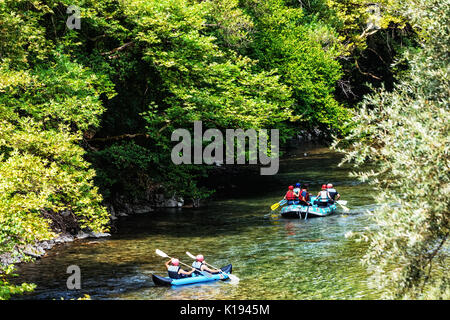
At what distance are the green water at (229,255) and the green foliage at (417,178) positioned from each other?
4419mm

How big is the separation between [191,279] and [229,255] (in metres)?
3.27

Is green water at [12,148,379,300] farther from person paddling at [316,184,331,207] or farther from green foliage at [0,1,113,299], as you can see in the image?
green foliage at [0,1,113,299]

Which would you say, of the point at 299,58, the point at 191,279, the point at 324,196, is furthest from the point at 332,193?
the point at 191,279

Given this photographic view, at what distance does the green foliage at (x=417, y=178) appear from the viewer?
8820mm

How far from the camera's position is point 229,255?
19.3 metres

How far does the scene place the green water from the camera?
592 inches

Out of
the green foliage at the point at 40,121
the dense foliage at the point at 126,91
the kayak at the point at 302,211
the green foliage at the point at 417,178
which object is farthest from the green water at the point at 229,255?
the green foliage at the point at 417,178

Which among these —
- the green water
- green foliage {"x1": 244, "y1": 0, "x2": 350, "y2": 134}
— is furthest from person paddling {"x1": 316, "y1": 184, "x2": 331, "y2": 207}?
green foliage {"x1": 244, "y1": 0, "x2": 350, "y2": 134}

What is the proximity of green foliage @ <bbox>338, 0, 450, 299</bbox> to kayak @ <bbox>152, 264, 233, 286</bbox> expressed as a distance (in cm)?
718

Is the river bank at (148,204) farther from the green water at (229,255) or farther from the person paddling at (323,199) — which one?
the person paddling at (323,199)

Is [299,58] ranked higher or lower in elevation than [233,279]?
higher

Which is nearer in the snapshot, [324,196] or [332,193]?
[324,196]

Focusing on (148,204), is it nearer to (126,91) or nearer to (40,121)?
(126,91)
